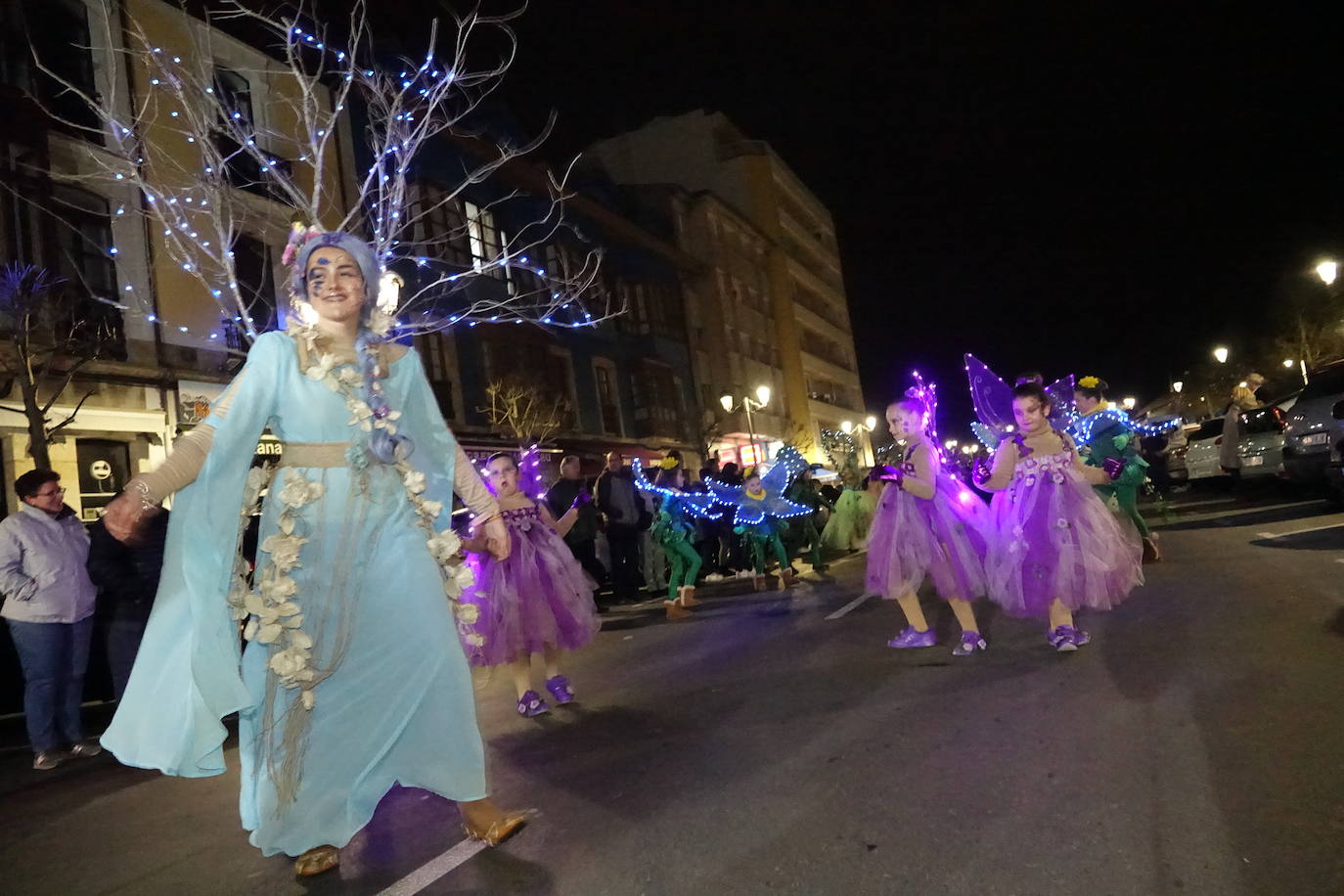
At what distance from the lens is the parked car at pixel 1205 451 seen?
19859 millimetres

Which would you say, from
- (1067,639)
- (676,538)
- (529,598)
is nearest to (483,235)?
(676,538)

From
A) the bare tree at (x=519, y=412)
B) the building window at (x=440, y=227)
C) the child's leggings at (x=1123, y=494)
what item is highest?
the building window at (x=440, y=227)

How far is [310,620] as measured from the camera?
3129mm

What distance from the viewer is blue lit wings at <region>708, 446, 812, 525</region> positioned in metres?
11.9

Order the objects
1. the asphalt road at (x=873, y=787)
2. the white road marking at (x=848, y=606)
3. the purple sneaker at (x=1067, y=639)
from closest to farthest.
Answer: the asphalt road at (x=873, y=787) → the purple sneaker at (x=1067, y=639) → the white road marking at (x=848, y=606)

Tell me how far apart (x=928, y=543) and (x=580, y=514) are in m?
6.07

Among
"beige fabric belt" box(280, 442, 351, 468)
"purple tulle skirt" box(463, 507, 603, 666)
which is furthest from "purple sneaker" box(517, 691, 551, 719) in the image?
"beige fabric belt" box(280, 442, 351, 468)

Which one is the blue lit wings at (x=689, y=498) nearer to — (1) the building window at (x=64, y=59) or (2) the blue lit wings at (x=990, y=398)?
(2) the blue lit wings at (x=990, y=398)

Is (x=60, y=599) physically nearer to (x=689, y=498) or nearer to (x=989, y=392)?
(x=689, y=498)

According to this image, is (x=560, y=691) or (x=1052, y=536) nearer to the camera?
(x=1052, y=536)

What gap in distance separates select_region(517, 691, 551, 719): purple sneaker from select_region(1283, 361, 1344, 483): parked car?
10.8 metres

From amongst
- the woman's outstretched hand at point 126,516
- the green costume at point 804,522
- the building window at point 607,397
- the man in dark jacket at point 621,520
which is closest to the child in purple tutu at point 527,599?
the woman's outstretched hand at point 126,516

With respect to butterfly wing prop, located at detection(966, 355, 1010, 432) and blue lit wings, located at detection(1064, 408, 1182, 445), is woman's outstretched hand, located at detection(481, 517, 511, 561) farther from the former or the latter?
blue lit wings, located at detection(1064, 408, 1182, 445)

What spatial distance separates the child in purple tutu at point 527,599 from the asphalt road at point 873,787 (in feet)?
1.19
